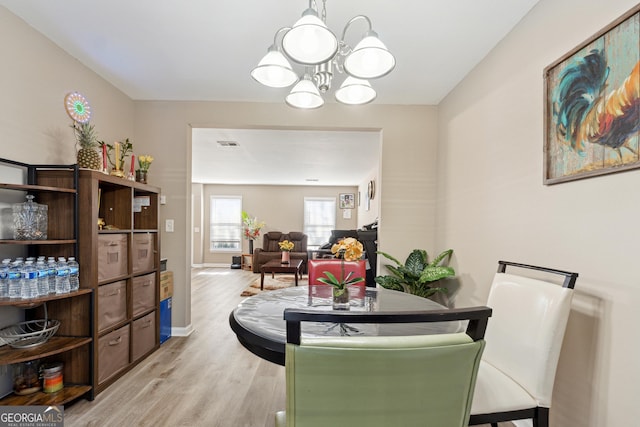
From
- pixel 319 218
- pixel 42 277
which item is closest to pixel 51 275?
pixel 42 277

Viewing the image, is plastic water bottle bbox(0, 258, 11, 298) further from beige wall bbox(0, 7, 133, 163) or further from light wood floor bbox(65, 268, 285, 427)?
light wood floor bbox(65, 268, 285, 427)

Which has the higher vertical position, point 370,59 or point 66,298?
point 370,59

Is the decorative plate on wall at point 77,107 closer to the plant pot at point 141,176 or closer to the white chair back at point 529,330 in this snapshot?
the plant pot at point 141,176

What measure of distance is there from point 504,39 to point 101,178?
291 cm

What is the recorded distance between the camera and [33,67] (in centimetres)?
188

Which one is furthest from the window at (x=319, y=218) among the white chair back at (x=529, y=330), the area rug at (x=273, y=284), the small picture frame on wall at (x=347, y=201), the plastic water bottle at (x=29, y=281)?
the white chair back at (x=529, y=330)

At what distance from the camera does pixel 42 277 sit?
5.50 ft

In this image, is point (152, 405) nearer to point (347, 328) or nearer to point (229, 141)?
point (347, 328)

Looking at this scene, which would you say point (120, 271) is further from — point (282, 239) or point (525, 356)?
point (282, 239)

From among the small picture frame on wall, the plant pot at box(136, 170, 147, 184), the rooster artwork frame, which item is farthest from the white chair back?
the small picture frame on wall

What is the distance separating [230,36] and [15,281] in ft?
6.55

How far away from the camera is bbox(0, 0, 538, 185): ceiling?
1.65 m

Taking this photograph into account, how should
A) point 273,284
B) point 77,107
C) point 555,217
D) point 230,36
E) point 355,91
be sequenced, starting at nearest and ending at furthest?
point 555,217 → point 355,91 → point 230,36 → point 77,107 → point 273,284

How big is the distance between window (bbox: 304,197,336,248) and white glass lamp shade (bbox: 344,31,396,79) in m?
7.15
